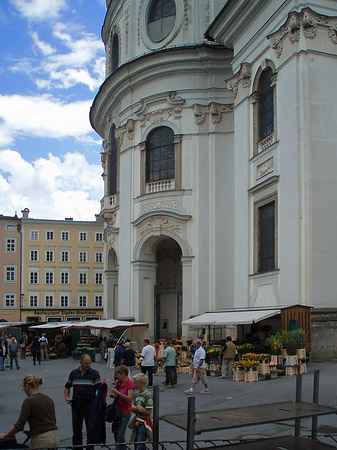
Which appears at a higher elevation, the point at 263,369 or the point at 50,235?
the point at 50,235

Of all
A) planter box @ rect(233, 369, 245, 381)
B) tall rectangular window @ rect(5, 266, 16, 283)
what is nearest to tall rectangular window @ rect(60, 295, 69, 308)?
tall rectangular window @ rect(5, 266, 16, 283)

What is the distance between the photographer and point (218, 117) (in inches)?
1262

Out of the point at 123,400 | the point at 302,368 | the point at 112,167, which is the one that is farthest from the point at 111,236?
the point at 123,400

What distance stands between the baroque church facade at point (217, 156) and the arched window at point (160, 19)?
7cm

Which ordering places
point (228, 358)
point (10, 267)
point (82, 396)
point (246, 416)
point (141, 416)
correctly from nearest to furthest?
1. point (246, 416)
2. point (141, 416)
3. point (82, 396)
4. point (228, 358)
5. point (10, 267)

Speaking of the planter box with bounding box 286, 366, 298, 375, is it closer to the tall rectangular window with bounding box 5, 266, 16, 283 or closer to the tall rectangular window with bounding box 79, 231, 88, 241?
the tall rectangular window with bounding box 5, 266, 16, 283

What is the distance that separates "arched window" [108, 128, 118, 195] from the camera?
3897cm

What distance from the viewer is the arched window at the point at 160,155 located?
33.1 metres

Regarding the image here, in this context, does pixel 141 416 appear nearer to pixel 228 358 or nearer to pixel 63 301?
pixel 228 358

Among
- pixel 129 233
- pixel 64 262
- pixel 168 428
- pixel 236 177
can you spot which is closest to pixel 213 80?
pixel 236 177

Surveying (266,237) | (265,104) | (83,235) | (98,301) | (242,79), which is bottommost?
(98,301)

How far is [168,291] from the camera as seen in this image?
3628cm

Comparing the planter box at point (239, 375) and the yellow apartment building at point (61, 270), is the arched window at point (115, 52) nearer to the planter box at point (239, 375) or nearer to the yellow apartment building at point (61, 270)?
the planter box at point (239, 375)

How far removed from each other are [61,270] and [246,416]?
206 ft
